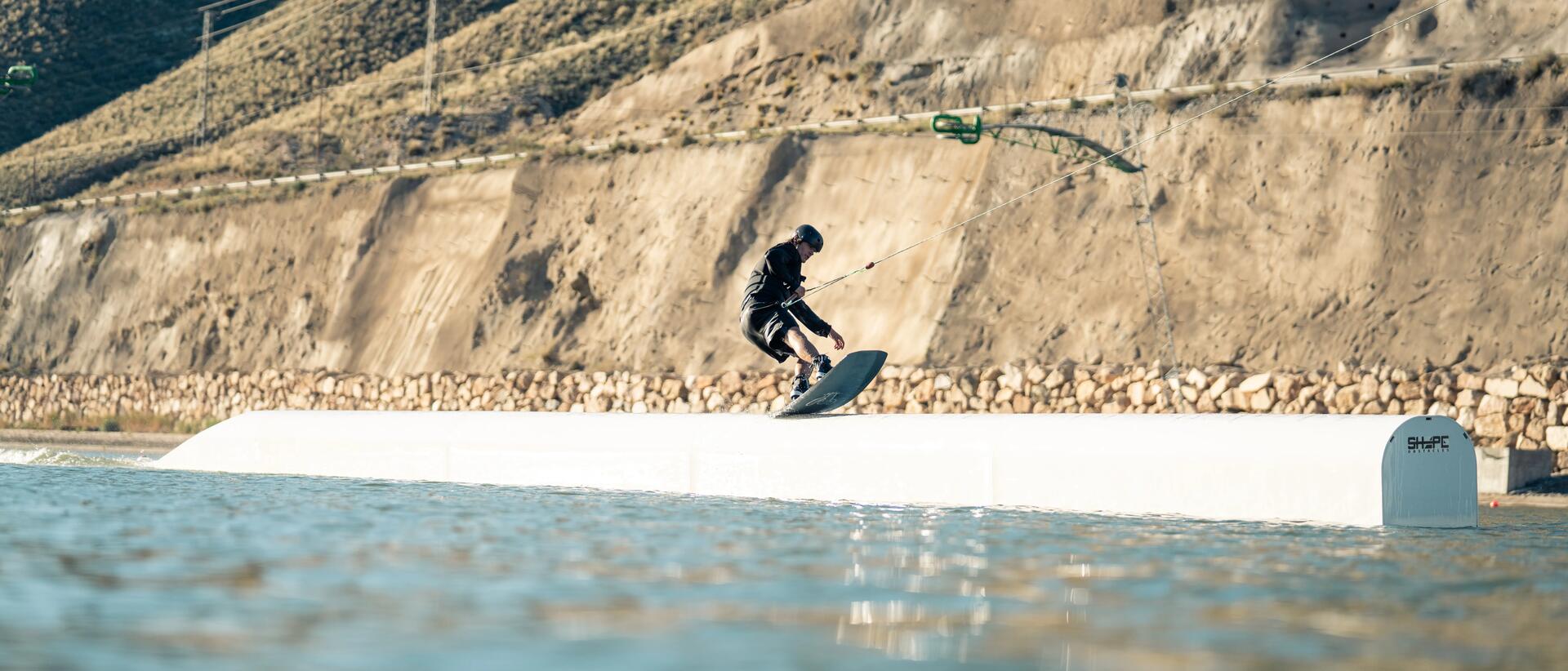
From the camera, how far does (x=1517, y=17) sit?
114 ft

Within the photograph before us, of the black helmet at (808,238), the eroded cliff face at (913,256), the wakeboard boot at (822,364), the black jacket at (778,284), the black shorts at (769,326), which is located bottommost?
the wakeboard boot at (822,364)

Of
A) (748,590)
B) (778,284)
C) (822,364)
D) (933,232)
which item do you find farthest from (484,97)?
(748,590)

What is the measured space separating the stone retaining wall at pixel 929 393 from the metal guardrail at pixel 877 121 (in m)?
5.24

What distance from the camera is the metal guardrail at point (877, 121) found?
108 feet

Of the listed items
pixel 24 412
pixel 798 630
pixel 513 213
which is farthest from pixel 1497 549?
pixel 24 412

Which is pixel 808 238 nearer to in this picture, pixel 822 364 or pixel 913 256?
pixel 822 364

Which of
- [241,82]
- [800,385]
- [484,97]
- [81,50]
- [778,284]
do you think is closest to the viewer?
[778,284]

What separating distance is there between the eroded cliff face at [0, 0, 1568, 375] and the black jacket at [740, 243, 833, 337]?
14.2 meters

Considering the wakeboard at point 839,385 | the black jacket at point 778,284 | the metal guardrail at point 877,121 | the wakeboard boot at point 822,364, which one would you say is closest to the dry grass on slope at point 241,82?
the metal guardrail at point 877,121

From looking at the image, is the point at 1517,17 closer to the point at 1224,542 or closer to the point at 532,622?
the point at 1224,542

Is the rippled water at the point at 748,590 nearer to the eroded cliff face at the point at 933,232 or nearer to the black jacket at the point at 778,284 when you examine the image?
the black jacket at the point at 778,284

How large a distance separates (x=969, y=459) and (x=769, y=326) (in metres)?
3.02

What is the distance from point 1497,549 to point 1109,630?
5.54 m

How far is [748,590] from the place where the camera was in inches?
340
